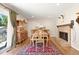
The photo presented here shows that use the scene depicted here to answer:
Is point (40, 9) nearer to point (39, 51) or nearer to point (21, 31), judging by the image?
point (21, 31)

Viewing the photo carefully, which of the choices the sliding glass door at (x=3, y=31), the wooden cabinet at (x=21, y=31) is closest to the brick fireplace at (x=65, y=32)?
the wooden cabinet at (x=21, y=31)

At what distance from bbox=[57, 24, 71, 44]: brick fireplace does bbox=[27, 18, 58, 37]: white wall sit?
10 centimetres

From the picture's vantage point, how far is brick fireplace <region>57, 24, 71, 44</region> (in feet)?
9.59

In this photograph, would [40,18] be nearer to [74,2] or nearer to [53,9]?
[53,9]

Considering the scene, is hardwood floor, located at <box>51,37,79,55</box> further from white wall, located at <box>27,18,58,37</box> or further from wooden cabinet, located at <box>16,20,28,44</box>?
wooden cabinet, located at <box>16,20,28,44</box>

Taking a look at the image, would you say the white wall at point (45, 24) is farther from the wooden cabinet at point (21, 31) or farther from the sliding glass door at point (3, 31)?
the sliding glass door at point (3, 31)

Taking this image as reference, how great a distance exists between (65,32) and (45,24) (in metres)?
0.44

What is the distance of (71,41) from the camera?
2.91 metres

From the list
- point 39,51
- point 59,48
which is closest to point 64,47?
point 59,48

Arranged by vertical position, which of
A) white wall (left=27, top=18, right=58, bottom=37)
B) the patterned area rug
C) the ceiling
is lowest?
the patterned area rug

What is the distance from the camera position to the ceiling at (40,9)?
2.90 metres

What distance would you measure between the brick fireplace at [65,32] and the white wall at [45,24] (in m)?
0.10

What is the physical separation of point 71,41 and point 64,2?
80cm

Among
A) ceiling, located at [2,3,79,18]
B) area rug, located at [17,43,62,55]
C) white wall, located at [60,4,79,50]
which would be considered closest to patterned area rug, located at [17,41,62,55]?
area rug, located at [17,43,62,55]
